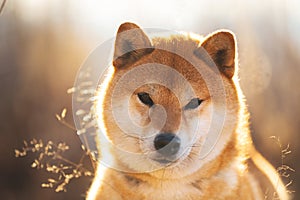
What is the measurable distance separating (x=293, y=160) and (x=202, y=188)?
3.98 metres

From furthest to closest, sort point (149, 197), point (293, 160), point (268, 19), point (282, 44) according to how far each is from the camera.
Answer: point (268, 19), point (282, 44), point (293, 160), point (149, 197)

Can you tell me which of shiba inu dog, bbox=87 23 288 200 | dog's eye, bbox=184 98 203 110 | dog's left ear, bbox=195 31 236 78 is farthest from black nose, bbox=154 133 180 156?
dog's left ear, bbox=195 31 236 78

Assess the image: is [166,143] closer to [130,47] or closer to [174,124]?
[174,124]

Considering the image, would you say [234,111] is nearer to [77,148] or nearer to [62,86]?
[77,148]

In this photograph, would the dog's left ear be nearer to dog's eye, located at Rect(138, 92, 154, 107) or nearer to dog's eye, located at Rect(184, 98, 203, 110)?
dog's eye, located at Rect(184, 98, 203, 110)

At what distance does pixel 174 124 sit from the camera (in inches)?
160

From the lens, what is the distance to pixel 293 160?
25.5 feet

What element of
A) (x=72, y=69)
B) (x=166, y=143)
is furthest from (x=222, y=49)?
(x=72, y=69)

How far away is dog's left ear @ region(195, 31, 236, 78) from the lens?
14.5 feet

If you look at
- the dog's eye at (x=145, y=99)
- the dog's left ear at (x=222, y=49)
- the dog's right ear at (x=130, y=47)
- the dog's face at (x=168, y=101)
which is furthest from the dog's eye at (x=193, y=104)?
the dog's right ear at (x=130, y=47)

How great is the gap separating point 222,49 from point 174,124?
29.9 inches

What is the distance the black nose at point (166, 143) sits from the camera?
3953 millimetres

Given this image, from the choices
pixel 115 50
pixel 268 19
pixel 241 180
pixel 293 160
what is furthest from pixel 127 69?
pixel 268 19

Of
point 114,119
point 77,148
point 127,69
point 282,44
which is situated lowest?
point 77,148
